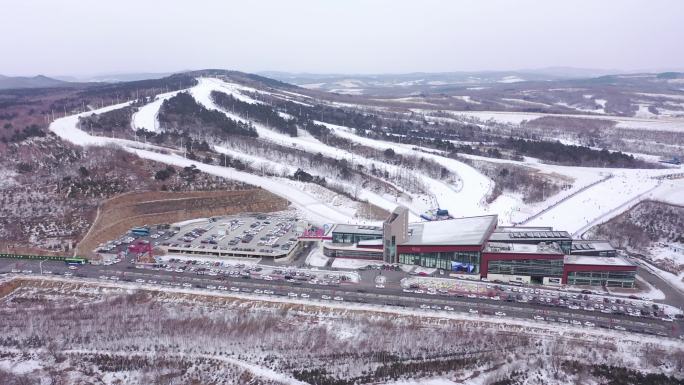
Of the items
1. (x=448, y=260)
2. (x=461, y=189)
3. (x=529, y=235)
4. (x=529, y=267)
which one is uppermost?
(x=529, y=235)

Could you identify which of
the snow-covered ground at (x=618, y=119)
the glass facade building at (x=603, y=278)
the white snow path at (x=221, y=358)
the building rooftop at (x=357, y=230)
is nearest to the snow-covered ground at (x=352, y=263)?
the building rooftop at (x=357, y=230)

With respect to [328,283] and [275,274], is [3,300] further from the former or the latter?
[328,283]

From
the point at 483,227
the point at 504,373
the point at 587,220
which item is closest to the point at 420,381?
the point at 504,373

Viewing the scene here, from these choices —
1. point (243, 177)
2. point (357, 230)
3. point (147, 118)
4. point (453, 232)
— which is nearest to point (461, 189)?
point (453, 232)

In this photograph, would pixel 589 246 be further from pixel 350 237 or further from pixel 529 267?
pixel 350 237

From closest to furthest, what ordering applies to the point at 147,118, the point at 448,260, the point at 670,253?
the point at 448,260, the point at 670,253, the point at 147,118

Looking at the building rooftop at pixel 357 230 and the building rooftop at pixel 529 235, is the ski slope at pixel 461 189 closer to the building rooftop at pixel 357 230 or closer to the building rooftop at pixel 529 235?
the building rooftop at pixel 529 235

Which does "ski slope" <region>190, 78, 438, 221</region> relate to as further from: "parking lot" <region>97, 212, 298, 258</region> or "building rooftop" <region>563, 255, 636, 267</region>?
"building rooftop" <region>563, 255, 636, 267</region>

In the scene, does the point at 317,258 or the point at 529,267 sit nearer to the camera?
the point at 529,267
